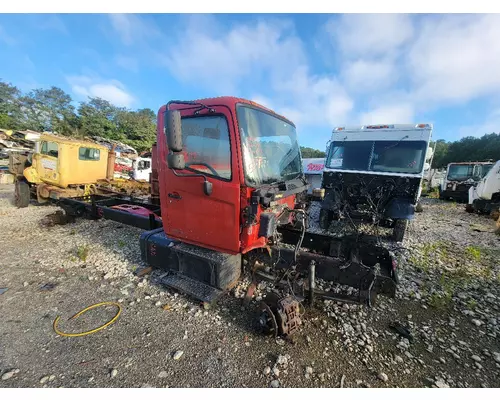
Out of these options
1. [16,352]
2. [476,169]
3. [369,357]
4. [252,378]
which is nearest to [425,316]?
[369,357]

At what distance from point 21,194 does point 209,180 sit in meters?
9.57

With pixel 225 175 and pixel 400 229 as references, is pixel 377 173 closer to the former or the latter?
pixel 400 229

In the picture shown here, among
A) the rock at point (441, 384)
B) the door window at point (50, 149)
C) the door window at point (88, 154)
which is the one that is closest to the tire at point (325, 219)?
the rock at point (441, 384)

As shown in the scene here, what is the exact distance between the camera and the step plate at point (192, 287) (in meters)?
2.84

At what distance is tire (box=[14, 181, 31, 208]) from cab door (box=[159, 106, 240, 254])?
28.6 ft

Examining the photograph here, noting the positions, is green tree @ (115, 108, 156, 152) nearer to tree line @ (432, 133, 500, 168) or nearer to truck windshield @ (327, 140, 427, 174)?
truck windshield @ (327, 140, 427, 174)

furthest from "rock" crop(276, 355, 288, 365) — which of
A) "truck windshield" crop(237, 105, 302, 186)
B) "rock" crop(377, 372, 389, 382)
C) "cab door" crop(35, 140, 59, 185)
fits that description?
"cab door" crop(35, 140, 59, 185)

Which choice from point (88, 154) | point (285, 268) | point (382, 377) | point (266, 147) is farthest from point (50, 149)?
point (382, 377)

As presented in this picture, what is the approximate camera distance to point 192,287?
3.05 metres

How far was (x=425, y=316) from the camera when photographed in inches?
118

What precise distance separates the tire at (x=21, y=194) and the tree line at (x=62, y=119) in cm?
2903

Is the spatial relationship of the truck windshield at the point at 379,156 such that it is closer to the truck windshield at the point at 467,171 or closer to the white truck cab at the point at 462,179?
the white truck cab at the point at 462,179

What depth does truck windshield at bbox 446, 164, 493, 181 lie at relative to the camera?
13900 mm

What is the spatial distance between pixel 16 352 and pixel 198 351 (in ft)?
5.97
